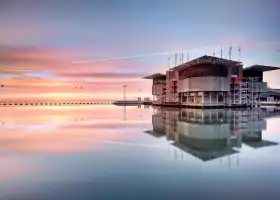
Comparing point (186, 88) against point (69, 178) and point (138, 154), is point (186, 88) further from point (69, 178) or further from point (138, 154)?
point (69, 178)

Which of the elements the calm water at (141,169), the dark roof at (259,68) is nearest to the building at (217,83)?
the dark roof at (259,68)

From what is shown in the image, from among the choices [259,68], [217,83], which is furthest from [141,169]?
[259,68]

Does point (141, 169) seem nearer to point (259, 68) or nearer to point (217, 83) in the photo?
point (217, 83)

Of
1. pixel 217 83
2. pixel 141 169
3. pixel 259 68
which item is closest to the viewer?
pixel 141 169

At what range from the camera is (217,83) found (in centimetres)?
6303

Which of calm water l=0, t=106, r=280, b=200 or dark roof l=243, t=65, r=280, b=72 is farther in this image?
dark roof l=243, t=65, r=280, b=72

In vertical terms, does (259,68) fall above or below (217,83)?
above

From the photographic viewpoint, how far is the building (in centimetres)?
6316

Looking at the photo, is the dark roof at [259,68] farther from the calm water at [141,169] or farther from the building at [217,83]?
the calm water at [141,169]

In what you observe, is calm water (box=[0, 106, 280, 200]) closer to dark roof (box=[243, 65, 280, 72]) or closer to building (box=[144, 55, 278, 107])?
building (box=[144, 55, 278, 107])

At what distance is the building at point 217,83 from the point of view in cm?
6316

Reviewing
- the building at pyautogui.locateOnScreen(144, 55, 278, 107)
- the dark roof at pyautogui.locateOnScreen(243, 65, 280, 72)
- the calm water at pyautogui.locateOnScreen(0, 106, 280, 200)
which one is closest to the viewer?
the calm water at pyautogui.locateOnScreen(0, 106, 280, 200)

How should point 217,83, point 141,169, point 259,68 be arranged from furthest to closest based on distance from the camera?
1. point 259,68
2. point 217,83
3. point 141,169

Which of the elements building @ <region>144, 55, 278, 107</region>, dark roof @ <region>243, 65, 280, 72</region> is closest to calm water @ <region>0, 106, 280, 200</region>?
building @ <region>144, 55, 278, 107</region>
